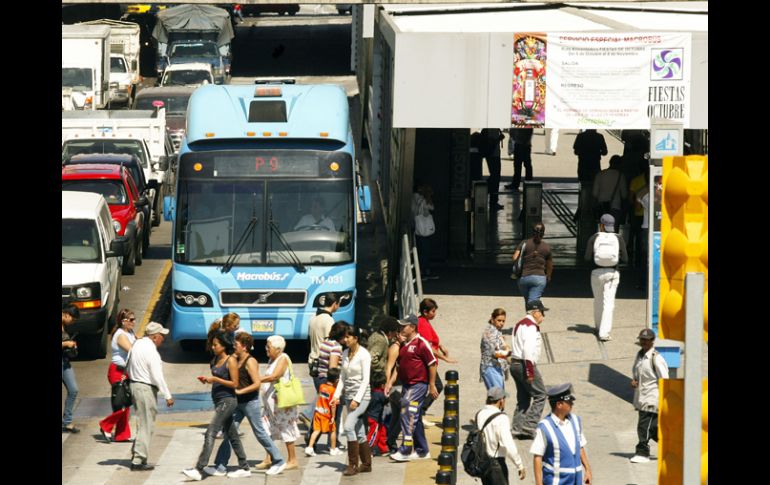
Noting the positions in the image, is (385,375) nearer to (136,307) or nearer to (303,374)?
(303,374)

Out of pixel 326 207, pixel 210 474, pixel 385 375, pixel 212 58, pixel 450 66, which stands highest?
pixel 212 58

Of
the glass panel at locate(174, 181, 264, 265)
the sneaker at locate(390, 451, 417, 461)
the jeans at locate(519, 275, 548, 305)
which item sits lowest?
the sneaker at locate(390, 451, 417, 461)

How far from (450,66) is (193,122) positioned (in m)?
4.07

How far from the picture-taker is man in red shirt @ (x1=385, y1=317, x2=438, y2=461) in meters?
14.8

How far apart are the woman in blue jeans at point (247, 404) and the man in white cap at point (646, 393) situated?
12.5 feet

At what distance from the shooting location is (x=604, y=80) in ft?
70.2

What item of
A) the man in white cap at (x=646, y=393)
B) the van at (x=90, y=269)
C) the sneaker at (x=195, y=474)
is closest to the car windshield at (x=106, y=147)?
the van at (x=90, y=269)

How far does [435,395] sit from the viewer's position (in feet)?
49.2

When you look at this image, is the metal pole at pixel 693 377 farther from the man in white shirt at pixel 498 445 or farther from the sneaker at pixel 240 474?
the sneaker at pixel 240 474

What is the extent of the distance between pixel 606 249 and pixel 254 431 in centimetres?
667

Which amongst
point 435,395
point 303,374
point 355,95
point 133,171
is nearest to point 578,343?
point 303,374

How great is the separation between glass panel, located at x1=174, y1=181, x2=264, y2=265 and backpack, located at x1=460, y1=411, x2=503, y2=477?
770cm

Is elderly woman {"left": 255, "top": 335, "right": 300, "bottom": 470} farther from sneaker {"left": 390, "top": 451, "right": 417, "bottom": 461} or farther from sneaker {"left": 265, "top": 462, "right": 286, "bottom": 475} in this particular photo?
sneaker {"left": 390, "top": 451, "right": 417, "bottom": 461}

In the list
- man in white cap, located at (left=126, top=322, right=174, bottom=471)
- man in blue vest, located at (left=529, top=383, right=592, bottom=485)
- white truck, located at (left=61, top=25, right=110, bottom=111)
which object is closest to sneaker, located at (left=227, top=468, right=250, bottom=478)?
man in white cap, located at (left=126, top=322, right=174, bottom=471)
